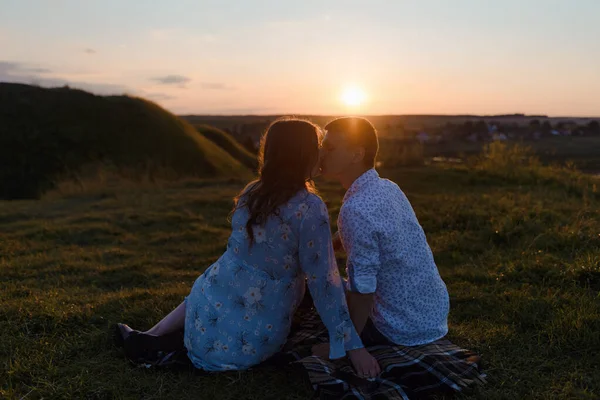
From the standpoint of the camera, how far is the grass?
320cm

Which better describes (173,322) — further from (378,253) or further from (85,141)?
(85,141)

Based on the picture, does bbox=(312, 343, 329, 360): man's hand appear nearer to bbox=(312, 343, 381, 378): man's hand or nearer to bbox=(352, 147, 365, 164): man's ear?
bbox=(312, 343, 381, 378): man's hand

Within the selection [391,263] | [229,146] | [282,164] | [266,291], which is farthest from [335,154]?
[229,146]

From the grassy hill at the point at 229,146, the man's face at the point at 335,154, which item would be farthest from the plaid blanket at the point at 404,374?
the grassy hill at the point at 229,146

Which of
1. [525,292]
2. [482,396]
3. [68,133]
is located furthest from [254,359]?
[68,133]

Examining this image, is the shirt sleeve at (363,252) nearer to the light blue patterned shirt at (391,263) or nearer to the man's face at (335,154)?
the light blue patterned shirt at (391,263)

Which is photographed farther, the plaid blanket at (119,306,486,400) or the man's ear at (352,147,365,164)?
the man's ear at (352,147,365,164)

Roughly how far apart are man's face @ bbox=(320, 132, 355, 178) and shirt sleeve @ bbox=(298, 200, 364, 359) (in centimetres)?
27

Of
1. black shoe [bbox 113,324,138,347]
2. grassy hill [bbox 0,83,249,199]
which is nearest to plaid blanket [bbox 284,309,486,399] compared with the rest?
black shoe [bbox 113,324,138,347]

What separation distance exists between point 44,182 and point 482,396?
66.9ft

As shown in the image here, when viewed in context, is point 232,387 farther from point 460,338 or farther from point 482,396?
point 460,338

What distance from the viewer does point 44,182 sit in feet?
65.3

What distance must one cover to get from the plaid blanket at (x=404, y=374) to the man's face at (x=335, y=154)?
1167 millimetres

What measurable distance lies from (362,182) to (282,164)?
1.73 feet
